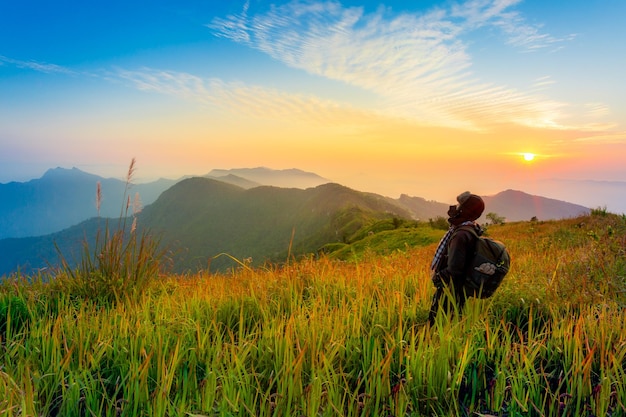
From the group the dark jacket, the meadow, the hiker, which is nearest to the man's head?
the hiker

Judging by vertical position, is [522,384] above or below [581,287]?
below

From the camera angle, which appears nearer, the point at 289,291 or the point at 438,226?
the point at 289,291

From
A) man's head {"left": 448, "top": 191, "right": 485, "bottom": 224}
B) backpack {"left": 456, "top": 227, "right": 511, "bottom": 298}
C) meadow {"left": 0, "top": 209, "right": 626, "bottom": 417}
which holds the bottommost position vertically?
meadow {"left": 0, "top": 209, "right": 626, "bottom": 417}

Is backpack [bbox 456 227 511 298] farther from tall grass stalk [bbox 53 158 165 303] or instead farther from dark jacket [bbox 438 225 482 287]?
tall grass stalk [bbox 53 158 165 303]

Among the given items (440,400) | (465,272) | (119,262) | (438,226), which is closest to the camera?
(440,400)

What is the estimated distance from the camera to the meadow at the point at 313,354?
12.9 feet

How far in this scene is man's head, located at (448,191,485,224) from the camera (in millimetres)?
5582

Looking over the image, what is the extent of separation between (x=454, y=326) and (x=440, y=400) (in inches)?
43.3

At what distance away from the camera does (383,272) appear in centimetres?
854

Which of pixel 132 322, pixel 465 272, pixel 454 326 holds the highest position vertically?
pixel 465 272

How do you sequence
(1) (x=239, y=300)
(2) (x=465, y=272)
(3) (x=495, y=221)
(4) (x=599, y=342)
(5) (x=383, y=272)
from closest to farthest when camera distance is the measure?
(4) (x=599, y=342) < (2) (x=465, y=272) < (1) (x=239, y=300) < (5) (x=383, y=272) < (3) (x=495, y=221)

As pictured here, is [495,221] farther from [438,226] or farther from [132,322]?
[132,322]

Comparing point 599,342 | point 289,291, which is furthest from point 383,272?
point 599,342

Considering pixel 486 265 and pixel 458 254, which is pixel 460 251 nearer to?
pixel 458 254
